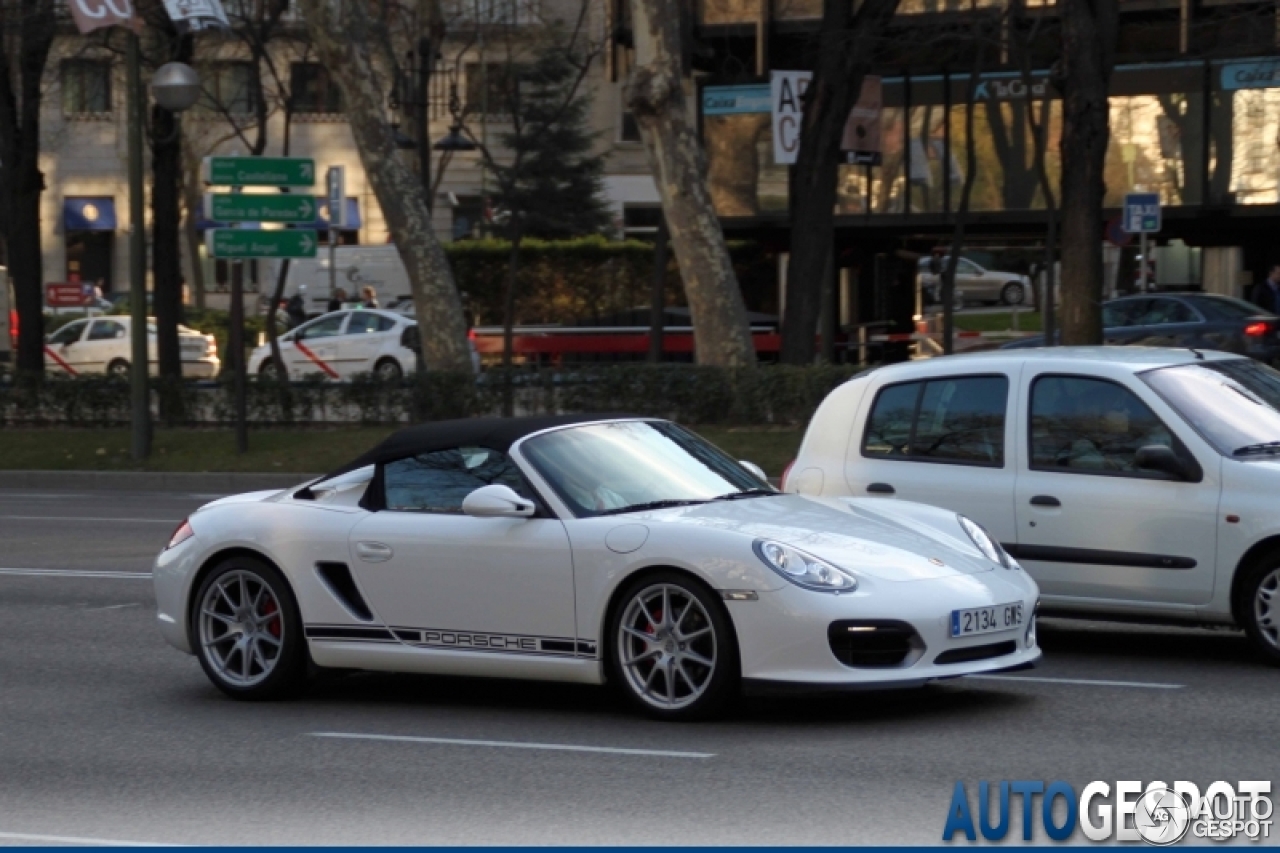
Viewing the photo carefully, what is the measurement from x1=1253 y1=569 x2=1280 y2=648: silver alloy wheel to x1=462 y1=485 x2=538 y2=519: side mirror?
11.2 ft

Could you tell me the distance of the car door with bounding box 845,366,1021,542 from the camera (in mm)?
10047

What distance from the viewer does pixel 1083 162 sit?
2211 cm

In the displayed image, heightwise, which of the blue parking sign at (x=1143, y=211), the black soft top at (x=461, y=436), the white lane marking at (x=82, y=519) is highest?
the blue parking sign at (x=1143, y=211)

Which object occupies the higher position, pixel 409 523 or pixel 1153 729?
pixel 409 523

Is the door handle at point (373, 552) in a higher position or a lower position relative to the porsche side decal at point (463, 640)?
higher

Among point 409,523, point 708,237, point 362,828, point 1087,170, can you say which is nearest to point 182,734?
point 409,523

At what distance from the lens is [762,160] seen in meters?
39.9

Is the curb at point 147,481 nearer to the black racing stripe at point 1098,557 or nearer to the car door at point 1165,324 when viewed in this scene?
the car door at point 1165,324

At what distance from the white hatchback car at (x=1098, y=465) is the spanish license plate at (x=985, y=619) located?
145 cm

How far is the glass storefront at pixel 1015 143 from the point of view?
121 feet

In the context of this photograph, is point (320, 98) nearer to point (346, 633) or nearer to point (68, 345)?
point (68, 345)

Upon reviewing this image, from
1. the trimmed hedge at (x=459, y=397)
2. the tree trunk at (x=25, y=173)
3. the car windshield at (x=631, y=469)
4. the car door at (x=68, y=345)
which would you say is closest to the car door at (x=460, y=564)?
the car windshield at (x=631, y=469)

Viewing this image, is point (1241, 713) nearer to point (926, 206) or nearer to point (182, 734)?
point (182, 734)

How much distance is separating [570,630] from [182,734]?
1.74 meters
